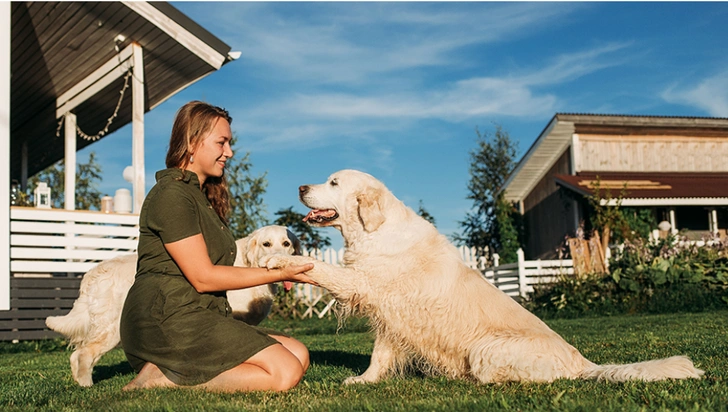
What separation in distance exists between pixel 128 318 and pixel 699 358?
4.24 metres

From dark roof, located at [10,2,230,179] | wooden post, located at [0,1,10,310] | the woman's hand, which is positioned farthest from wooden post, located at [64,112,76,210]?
the woman's hand

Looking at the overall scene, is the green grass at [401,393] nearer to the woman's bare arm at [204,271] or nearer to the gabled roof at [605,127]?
the woman's bare arm at [204,271]

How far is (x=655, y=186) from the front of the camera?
69.6 ft

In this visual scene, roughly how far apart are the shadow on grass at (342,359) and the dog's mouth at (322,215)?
1314 mm

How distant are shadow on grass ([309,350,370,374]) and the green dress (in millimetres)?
1610

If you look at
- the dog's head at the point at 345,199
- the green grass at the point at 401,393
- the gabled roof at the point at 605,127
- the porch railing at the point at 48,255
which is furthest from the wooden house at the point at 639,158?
the dog's head at the point at 345,199

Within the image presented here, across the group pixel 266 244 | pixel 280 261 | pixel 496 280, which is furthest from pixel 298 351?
pixel 496 280

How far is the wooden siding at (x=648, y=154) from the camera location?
23.2m

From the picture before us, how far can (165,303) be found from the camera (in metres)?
3.92

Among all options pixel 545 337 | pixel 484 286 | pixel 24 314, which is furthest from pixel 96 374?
pixel 24 314

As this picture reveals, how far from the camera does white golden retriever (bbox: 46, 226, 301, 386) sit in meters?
5.20

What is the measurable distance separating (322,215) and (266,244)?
45.5 inches

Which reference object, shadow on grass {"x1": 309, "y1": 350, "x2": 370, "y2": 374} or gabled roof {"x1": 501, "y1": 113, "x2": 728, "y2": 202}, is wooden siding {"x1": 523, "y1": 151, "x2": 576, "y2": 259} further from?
shadow on grass {"x1": 309, "y1": 350, "x2": 370, "y2": 374}

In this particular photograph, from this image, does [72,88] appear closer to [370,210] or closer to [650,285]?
[370,210]
